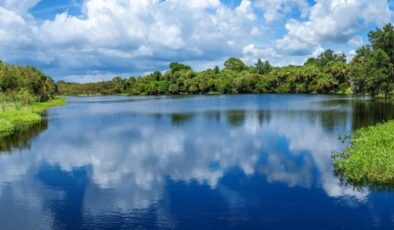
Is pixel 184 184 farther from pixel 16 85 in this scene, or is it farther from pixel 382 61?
pixel 382 61

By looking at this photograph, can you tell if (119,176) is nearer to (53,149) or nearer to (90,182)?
(90,182)

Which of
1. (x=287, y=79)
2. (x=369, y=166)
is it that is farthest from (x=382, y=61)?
(x=287, y=79)

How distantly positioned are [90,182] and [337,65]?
148 m

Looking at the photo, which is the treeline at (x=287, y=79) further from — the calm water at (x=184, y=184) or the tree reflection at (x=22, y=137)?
the calm water at (x=184, y=184)

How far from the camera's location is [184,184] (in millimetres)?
21844

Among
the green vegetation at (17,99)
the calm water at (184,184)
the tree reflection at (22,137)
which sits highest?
the green vegetation at (17,99)

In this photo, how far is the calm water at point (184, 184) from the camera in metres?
16.6

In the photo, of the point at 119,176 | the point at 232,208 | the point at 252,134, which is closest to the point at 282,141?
the point at 252,134

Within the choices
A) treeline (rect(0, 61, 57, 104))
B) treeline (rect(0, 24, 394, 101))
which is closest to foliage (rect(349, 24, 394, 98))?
treeline (rect(0, 24, 394, 101))

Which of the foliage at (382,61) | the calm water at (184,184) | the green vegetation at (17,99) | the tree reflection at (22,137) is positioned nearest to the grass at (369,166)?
the calm water at (184,184)

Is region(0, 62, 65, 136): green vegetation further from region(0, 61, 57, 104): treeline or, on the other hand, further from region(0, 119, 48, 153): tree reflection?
region(0, 119, 48, 153): tree reflection

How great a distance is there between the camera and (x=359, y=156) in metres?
23.1

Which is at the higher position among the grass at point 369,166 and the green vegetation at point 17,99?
the green vegetation at point 17,99

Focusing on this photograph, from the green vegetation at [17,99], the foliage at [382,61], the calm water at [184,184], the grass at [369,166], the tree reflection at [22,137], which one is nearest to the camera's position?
the calm water at [184,184]
